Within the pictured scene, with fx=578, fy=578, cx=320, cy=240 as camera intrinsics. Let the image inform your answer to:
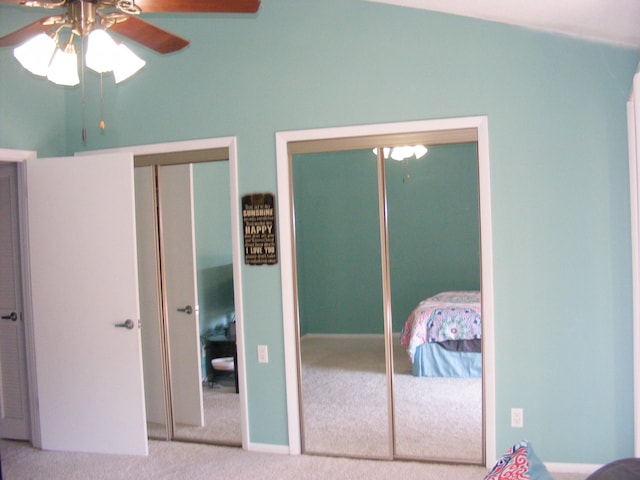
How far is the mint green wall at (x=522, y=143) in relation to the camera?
316cm

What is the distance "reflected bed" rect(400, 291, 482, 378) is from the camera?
3.44m

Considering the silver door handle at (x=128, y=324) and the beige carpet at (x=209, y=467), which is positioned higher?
the silver door handle at (x=128, y=324)

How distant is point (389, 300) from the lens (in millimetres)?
3553

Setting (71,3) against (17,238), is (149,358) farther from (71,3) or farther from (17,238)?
(71,3)

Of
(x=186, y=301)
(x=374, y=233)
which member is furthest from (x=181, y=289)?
→ (x=374, y=233)

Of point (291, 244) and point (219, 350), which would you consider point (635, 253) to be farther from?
point (219, 350)

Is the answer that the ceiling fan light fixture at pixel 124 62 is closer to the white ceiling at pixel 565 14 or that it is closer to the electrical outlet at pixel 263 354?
the white ceiling at pixel 565 14

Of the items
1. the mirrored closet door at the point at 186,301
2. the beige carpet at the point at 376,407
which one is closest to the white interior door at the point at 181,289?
the mirrored closet door at the point at 186,301

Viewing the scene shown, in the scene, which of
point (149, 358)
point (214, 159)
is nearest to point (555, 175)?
point (214, 159)

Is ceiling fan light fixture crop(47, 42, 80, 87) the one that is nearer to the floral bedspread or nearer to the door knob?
the floral bedspread

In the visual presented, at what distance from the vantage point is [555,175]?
3217 millimetres

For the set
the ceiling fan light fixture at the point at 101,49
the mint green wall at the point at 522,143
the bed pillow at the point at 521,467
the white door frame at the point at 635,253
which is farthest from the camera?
the mint green wall at the point at 522,143

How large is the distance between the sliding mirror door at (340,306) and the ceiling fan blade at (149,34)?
4.58 ft

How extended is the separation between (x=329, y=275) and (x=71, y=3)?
7.41 feet
